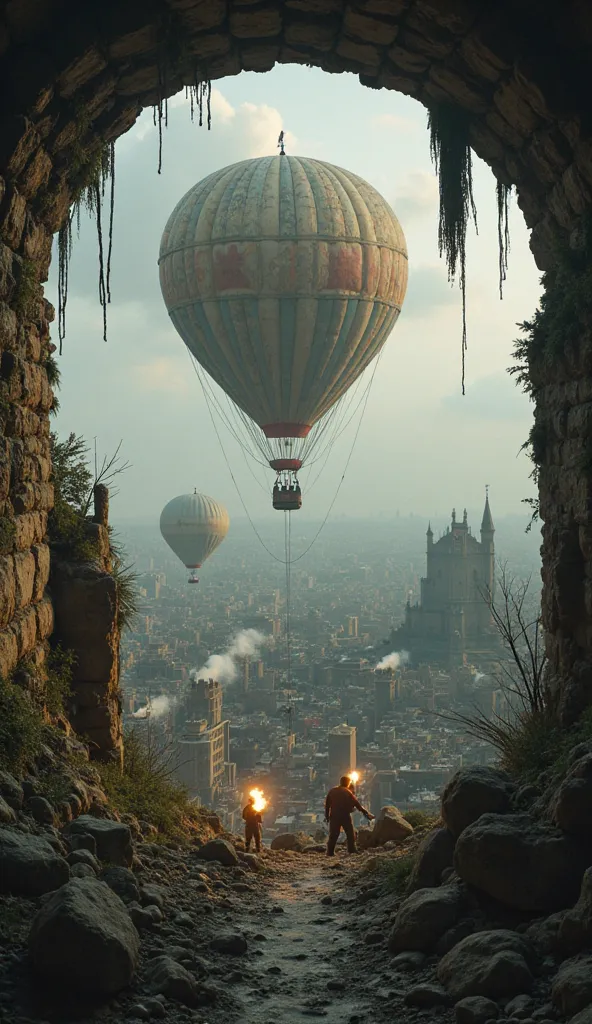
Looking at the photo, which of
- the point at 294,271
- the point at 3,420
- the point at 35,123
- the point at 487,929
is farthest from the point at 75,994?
the point at 294,271

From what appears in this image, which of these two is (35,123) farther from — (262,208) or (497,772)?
(262,208)

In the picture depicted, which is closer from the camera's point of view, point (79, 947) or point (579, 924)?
point (79, 947)

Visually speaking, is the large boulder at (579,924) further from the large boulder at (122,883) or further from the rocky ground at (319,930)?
the large boulder at (122,883)

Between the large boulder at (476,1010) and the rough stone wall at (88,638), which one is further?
the rough stone wall at (88,638)

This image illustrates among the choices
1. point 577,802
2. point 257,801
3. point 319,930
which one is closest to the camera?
point 577,802

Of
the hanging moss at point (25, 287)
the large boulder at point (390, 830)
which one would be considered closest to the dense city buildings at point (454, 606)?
the large boulder at point (390, 830)

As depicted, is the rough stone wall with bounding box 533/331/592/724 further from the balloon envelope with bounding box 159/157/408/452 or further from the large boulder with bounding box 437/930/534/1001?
the balloon envelope with bounding box 159/157/408/452

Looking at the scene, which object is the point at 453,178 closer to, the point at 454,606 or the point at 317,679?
the point at 317,679

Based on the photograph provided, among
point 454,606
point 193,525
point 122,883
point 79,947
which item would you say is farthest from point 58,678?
point 454,606
